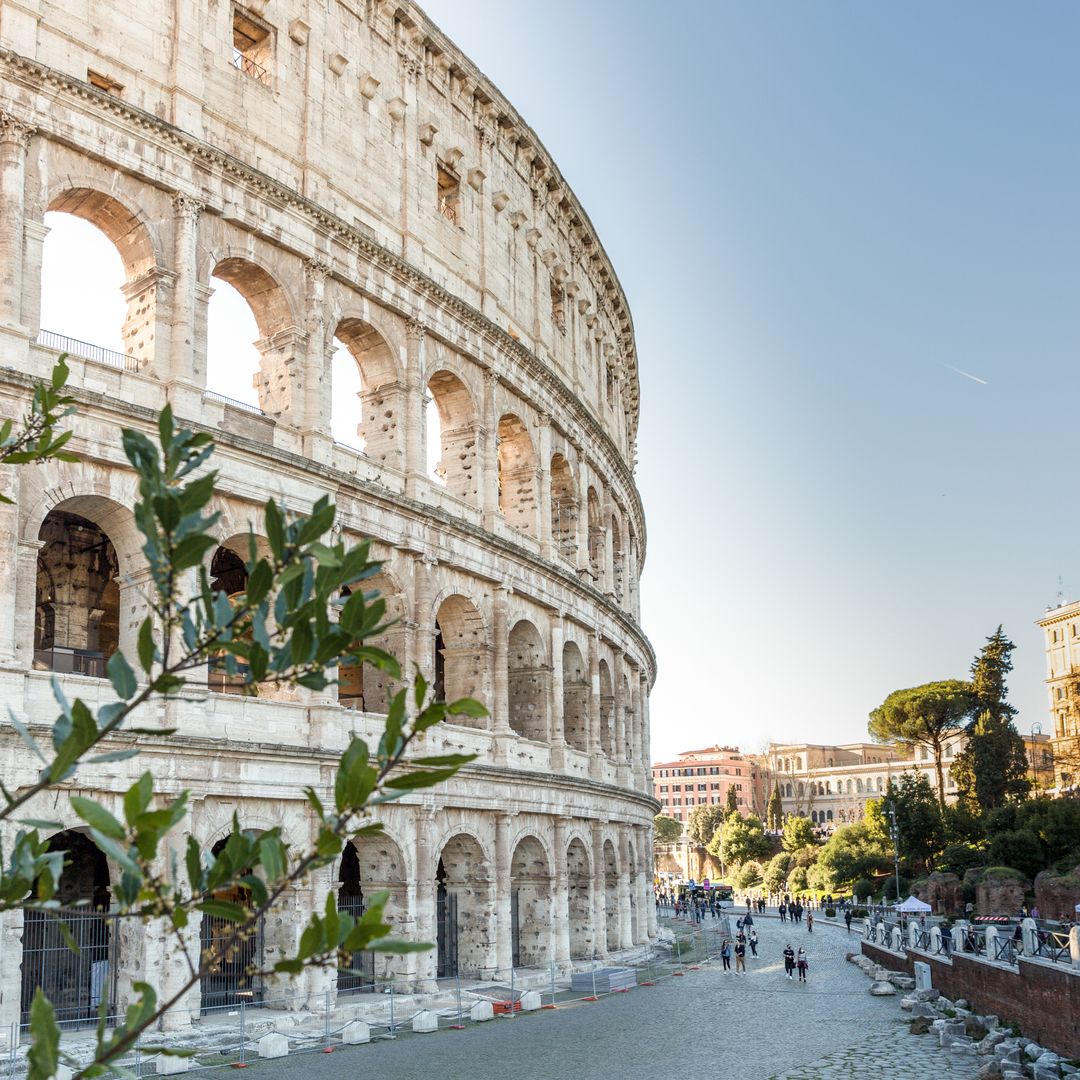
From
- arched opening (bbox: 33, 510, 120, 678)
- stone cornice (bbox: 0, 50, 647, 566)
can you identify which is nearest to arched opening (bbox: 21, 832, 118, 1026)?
arched opening (bbox: 33, 510, 120, 678)

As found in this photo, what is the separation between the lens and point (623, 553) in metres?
37.2

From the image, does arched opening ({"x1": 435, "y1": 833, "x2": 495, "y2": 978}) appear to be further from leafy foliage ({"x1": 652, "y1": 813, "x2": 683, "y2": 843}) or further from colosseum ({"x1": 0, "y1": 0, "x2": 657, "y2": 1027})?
leafy foliage ({"x1": 652, "y1": 813, "x2": 683, "y2": 843})

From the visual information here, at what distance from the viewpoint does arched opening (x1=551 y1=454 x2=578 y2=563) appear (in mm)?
31969

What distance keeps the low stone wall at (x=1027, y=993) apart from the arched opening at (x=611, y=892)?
371 inches

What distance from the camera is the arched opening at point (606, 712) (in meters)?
33.2

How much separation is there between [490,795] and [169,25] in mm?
14651

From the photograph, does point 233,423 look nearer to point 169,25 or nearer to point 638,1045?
point 169,25

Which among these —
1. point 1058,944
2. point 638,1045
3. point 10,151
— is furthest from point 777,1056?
point 10,151

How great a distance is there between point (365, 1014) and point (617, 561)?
19005 millimetres

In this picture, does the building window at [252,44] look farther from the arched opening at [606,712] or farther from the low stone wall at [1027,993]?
the low stone wall at [1027,993]

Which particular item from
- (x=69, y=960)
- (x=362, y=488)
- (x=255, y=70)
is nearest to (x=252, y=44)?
(x=255, y=70)

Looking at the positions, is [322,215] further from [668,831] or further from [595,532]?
[668,831]

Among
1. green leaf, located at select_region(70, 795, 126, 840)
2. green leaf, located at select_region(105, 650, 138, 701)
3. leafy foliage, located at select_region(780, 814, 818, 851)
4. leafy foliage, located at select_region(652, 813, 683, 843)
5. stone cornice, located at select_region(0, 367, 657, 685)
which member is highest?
stone cornice, located at select_region(0, 367, 657, 685)

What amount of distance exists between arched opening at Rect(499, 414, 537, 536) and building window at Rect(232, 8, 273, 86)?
9.47 meters
